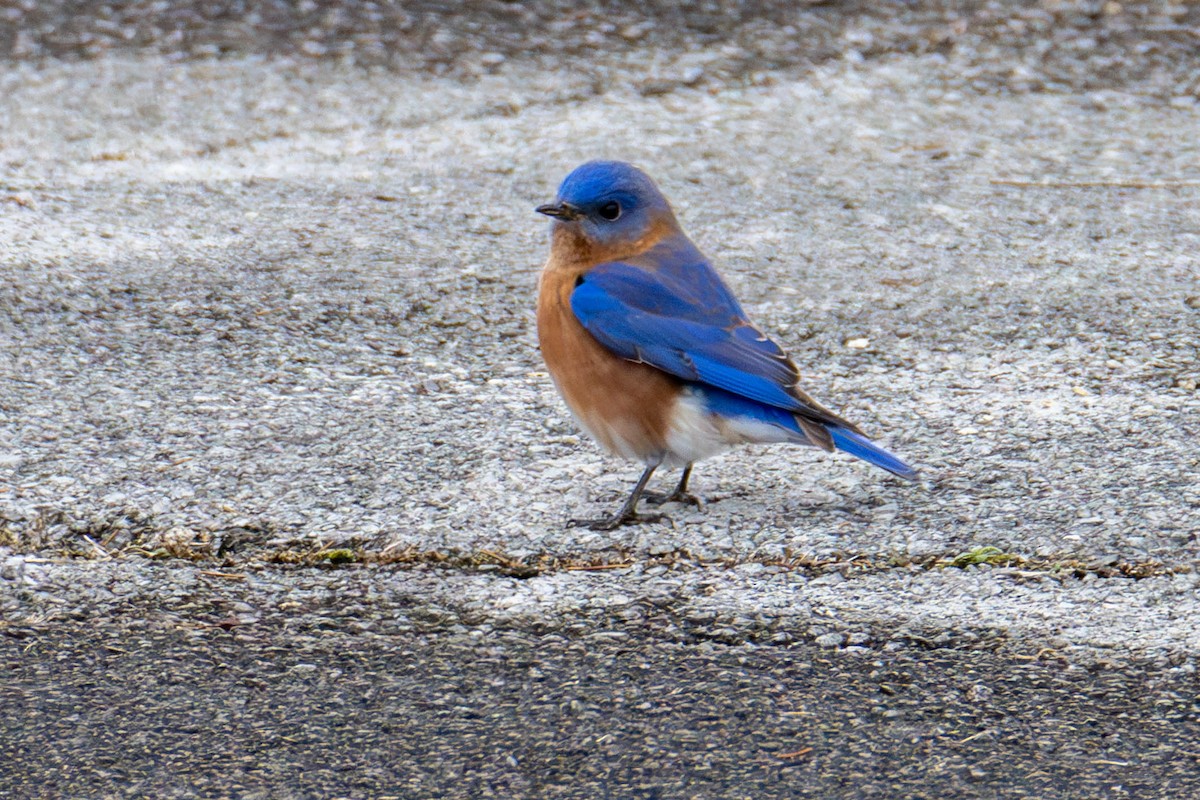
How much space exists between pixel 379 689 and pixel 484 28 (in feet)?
13.4

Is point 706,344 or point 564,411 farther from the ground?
point 706,344

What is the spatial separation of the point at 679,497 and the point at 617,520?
23 cm

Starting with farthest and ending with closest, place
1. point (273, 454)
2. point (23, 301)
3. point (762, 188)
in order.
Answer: point (762, 188)
point (23, 301)
point (273, 454)

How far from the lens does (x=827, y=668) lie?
270 centimetres

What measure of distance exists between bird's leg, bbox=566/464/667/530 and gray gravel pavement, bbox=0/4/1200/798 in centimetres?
5

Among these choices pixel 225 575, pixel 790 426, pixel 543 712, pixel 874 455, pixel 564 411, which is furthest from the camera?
pixel 564 411

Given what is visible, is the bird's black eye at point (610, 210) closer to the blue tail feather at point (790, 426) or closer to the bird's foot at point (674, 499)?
the blue tail feather at point (790, 426)

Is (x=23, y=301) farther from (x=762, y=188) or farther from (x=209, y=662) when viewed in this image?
(x=762, y=188)

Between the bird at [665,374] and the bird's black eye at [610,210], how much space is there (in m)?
0.12

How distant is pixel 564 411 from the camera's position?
3.78 metres

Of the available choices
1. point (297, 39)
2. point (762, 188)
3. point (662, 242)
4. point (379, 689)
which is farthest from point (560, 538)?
point (297, 39)

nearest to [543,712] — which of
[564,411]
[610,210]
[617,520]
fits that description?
[617,520]

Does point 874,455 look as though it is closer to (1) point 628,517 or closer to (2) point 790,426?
(2) point 790,426

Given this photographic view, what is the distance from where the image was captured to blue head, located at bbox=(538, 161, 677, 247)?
3545 mm
